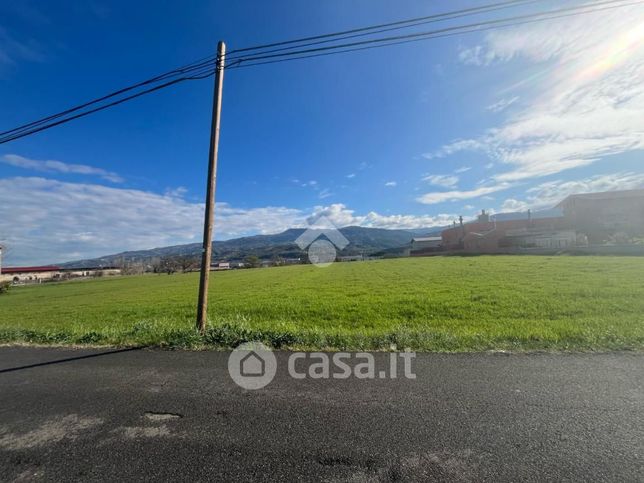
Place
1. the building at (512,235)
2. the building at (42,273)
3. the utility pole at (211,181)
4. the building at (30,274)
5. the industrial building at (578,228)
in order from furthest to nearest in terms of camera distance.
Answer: the building at (42,273)
the building at (30,274)
the building at (512,235)
the industrial building at (578,228)
the utility pole at (211,181)

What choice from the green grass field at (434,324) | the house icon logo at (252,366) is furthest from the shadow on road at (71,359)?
the house icon logo at (252,366)

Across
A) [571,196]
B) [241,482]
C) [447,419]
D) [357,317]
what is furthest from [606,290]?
[571,196]

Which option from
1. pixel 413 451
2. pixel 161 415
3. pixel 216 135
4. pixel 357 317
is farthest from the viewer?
pixel 357 317

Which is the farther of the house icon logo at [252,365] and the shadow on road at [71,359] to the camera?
the shadow on road at [71,359]

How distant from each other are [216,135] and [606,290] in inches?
637

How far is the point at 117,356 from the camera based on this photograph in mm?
5266

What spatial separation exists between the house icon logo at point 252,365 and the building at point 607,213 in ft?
193

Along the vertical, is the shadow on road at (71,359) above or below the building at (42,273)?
above

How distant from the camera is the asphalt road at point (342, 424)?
2322 mm

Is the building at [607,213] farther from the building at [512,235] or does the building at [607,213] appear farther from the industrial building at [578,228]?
the building at [512,235]

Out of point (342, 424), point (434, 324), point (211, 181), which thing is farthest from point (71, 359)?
point (434, 324)

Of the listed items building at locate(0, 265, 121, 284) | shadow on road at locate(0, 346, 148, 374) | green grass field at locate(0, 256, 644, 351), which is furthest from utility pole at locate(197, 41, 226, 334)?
building at locate(0, 265, 121, 284)

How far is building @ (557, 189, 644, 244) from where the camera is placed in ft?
156

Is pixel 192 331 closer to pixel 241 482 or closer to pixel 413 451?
pixel 241 482
